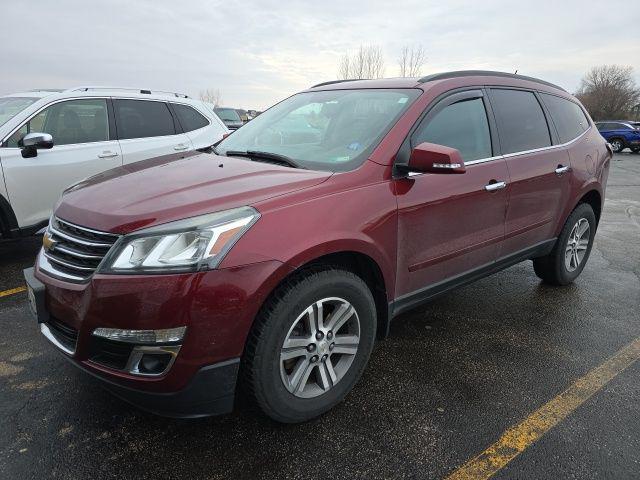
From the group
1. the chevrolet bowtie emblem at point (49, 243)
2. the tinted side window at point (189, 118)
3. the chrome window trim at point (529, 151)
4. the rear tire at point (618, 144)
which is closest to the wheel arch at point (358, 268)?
the chrome window trim at point (529, 151)

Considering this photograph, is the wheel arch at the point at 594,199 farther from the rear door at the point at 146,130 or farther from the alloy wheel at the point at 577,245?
the rear door at the point at 146,130

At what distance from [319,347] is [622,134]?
1105 inches

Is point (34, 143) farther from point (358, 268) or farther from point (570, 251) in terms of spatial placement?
point (570, 251)

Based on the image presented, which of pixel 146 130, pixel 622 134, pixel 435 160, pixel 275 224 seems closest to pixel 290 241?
pixel 275 224

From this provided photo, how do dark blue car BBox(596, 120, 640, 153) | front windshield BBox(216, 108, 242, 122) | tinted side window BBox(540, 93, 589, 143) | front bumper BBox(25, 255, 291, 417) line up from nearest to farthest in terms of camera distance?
front bumper BBox(25, 255, 291, 417) → tinted side window BBox(540, 93, 589, 143) → front windshield BBox(216, 108, 242, 122) → dark blue car BBox(596, 120, 640, 153)

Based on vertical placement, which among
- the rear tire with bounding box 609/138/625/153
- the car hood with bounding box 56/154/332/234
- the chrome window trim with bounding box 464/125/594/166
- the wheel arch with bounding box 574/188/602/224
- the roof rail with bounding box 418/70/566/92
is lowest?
the rear tire with bounding box 609/138/625/153

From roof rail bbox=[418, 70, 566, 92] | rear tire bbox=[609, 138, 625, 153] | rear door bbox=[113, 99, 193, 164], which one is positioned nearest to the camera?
roof rail bbox=[418, 70, 566, 92]

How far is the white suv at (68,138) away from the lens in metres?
4.48

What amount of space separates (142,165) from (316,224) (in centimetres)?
138

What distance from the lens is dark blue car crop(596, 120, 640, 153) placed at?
2408cm

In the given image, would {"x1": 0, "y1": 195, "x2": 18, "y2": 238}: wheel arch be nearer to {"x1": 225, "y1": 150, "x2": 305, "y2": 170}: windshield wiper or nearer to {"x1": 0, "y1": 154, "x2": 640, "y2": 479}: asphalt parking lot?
{"x1": 0, "y1": 154, "x2": 640, "y2": 479}: asphalt parking lot

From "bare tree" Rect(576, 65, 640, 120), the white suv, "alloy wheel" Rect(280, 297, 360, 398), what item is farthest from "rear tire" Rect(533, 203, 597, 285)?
"bare tree" Rect(576, 65, 640, 120)

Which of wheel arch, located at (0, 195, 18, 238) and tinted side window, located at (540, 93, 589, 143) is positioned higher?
tinted side window, located at (540, 93, 589, 143)

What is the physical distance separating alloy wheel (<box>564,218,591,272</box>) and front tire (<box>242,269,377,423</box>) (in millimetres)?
2628
